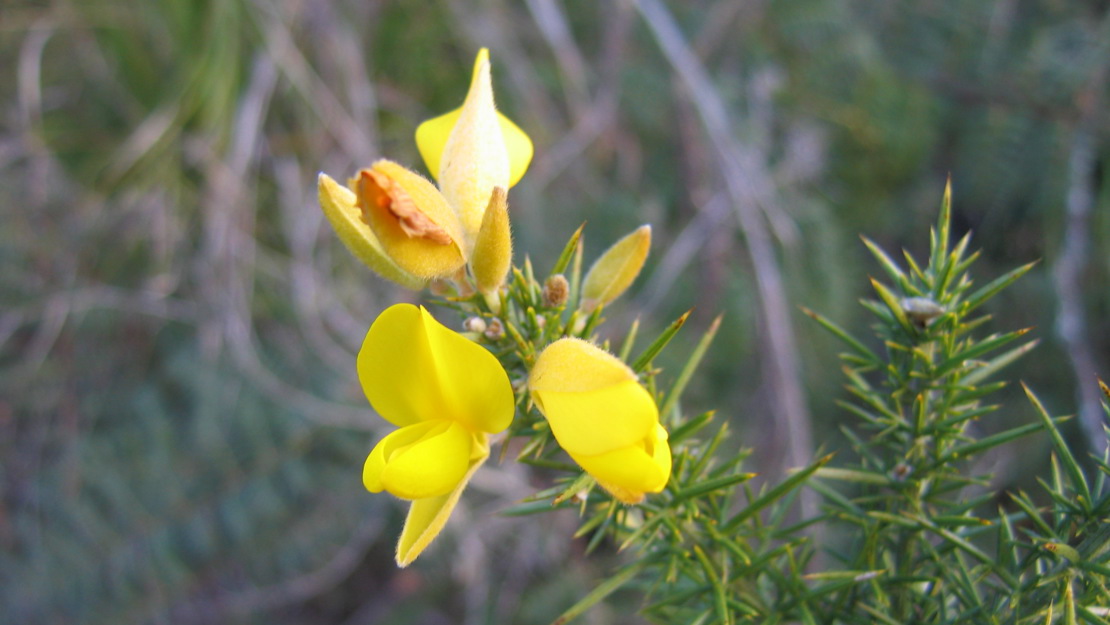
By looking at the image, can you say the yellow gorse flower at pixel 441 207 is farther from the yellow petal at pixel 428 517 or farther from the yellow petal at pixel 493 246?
the yellow petal at pixel 428 517

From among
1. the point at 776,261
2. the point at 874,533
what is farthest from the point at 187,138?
the point at 874,533

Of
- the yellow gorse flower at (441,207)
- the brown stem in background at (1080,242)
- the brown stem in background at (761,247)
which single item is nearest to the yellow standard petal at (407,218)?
the yellow gorse flower at (441,207)

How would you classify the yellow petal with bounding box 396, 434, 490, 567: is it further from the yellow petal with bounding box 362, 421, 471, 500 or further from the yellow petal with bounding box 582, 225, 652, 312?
the yellow petal with bounding box 582, 225, 652, 312

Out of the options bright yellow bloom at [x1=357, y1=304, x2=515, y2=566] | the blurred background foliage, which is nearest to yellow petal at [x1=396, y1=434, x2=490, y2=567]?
bright yellow bloom at [x1=357, y1=304, x2=515, y2=566]

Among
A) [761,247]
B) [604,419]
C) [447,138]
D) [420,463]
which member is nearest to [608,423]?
[604,419]

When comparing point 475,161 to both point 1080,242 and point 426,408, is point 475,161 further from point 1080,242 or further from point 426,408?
point 1080,242

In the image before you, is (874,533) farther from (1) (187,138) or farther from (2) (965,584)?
(1) (187,138)
